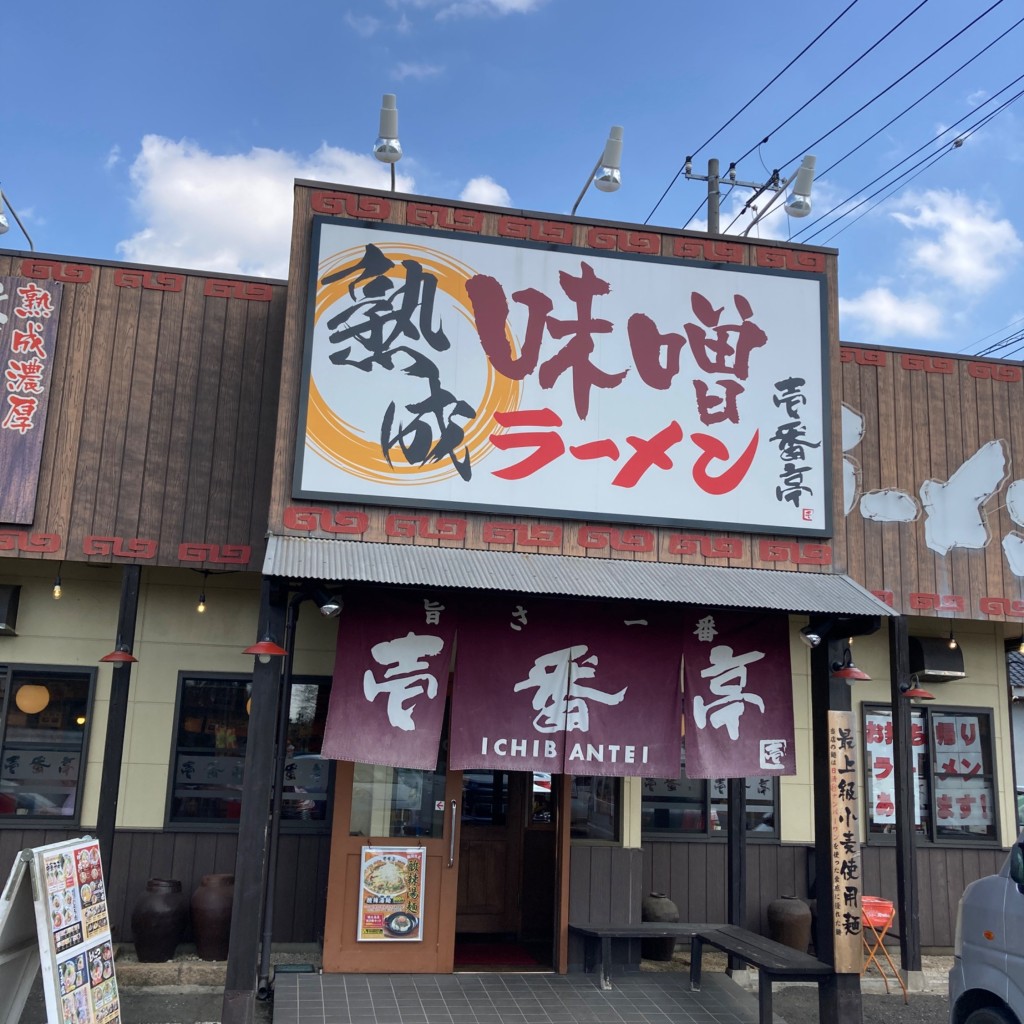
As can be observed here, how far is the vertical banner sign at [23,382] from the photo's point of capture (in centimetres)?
935

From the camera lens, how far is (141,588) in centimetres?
1069

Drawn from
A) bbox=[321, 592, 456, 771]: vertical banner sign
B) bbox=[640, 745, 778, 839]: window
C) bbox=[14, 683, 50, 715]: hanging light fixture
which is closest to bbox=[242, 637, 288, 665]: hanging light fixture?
bbox=[321, 592, 456, 771]: vertical banner sign

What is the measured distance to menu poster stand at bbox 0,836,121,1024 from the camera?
6359 mm

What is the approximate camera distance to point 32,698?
34.0ft

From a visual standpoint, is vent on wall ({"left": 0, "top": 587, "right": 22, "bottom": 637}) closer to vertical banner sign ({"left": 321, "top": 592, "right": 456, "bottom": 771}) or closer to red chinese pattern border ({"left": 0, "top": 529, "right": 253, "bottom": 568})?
red chinese pattern border ({"left": 0, "top": 529, "right": 253, "bottom": 568})

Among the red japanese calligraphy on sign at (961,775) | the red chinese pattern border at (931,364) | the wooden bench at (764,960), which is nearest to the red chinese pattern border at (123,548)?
the wooden bench at (764,960)

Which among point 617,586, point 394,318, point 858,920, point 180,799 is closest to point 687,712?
point 617,586

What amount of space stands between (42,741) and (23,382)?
3579mm

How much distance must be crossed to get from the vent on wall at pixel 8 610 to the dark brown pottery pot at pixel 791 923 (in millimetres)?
8336

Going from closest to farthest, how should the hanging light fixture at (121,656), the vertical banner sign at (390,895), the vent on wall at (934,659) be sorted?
the hanging light fixture at (121,656) → the vertical banner sign at (390,895) → the vent on wall at (934,659)

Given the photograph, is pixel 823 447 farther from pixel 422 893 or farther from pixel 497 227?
pixel 422 893

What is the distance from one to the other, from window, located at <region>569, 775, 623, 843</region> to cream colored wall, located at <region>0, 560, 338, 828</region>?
2.91m

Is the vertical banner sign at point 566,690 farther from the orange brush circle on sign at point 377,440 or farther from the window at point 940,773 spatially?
the window at point 940,773

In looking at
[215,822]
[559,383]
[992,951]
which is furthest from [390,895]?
[992,951]
